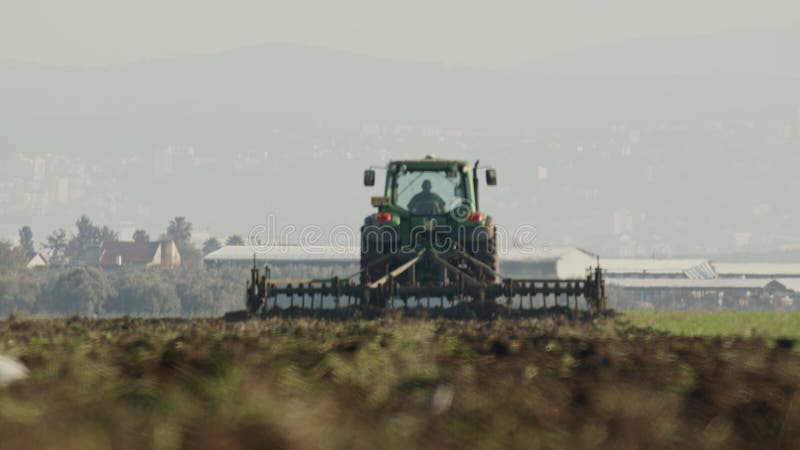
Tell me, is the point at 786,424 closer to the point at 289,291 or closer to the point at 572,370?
the point at 572,370

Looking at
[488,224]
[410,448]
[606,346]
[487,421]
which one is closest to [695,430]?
[487,421]

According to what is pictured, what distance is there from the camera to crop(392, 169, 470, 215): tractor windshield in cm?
2648

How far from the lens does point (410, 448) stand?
5.40 meters

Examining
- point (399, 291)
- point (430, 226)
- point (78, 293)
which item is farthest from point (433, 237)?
point (78, 293)

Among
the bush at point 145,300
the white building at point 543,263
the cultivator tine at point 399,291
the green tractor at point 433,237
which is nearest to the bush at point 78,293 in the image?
the bush at point 145,300

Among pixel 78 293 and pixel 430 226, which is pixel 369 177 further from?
pixel 78 293

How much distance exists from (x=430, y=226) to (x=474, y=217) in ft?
2.56

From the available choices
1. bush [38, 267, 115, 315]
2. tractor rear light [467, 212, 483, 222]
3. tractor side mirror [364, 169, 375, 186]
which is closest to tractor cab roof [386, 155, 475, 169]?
tractor rear light [467, 212, 483, 222]

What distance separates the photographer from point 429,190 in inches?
1051

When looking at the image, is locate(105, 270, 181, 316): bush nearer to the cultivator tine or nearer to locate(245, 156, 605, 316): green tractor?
locate(245, 156, 605, 316): green tractor

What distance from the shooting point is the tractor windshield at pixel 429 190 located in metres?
26.5

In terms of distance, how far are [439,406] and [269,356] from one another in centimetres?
288

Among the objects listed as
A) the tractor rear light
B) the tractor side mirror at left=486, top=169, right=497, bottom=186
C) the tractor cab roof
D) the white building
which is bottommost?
the white building

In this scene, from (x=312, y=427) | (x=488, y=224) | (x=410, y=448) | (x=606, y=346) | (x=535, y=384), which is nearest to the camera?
(x=312, y=427)
